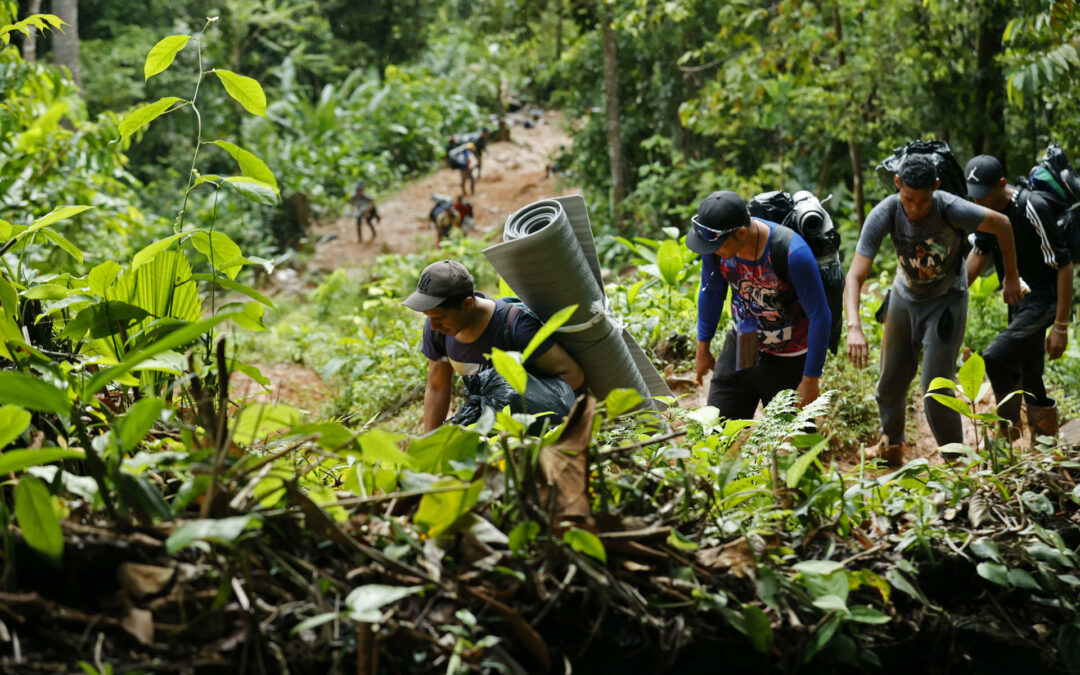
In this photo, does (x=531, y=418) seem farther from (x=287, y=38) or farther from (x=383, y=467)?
(x=287, y=38)

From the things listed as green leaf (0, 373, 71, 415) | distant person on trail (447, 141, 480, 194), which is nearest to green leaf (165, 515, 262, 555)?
green leaf (0, 373, 71, 415)

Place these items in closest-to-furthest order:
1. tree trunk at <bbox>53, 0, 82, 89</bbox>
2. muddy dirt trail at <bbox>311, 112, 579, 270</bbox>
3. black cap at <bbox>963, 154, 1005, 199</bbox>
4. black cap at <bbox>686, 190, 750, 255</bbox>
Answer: black cap at <bbox>686, 190, 750, 255</bbox> < black cap at <bbox>963, 154, 1005, 199</bbox> < tree trunk at <bbox>53, 0, 82, 89</bbox> < muddy dirt trail at <bbox>311, 112, 579, 270</bbox>

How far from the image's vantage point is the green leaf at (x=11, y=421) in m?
1.36

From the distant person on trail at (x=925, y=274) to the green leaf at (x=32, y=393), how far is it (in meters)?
3.48

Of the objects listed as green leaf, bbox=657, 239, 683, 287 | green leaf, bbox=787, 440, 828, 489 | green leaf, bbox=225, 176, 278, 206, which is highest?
green leaf, bbox=225, 176, 278, 206

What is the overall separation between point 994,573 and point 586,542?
0.83 metres

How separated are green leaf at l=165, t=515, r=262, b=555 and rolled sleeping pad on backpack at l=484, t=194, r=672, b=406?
211 cm

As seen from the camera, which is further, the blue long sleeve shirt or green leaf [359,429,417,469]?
the blue long sleeve shirt

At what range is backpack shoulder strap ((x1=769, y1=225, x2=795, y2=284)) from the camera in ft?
12.3

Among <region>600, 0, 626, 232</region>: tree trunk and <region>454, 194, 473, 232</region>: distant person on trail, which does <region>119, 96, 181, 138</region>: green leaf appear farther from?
<region>454, 194, 473, 232</region>: distant person on trail

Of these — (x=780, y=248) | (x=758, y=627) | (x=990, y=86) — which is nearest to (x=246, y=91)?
(x=758, y=627)

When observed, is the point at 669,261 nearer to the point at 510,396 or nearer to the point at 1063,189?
the point at 1063,189

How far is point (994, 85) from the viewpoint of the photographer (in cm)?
Result: 926

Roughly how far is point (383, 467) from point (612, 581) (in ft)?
1.56
